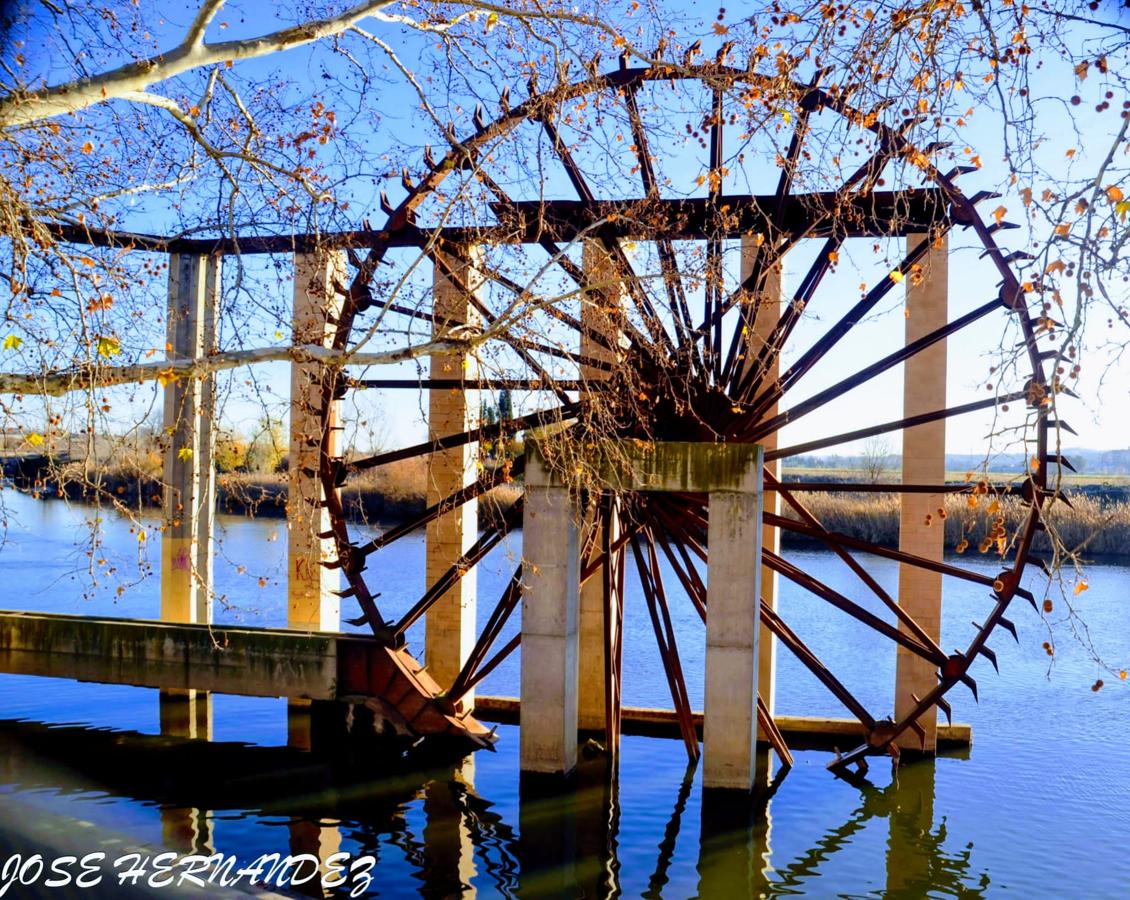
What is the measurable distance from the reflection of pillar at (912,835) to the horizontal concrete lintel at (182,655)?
567cm

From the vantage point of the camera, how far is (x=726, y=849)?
927 centimetres

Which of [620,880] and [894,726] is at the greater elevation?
[894,726]

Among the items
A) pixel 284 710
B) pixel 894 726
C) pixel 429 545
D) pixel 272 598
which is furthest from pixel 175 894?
pixel 272 598

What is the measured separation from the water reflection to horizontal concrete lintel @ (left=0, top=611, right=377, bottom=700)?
29.7 inches

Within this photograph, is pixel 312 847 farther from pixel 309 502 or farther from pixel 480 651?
pixel 309 502

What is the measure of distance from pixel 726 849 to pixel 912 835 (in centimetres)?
189

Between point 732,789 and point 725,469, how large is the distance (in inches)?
115

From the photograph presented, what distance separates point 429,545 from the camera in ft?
42.8

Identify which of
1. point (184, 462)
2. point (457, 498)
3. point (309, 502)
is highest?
point (184, 462)

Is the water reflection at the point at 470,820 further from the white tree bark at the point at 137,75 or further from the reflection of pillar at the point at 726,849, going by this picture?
the white tree bark at the point at 137,75

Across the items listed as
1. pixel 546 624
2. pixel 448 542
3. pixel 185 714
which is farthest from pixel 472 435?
pixel 185 714

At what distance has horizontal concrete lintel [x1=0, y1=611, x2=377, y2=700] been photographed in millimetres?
11562

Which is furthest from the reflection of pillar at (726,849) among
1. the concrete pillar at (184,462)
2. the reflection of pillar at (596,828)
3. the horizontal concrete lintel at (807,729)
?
the concrete pillar at (184,462)

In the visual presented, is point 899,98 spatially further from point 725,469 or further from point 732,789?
point 732,789
